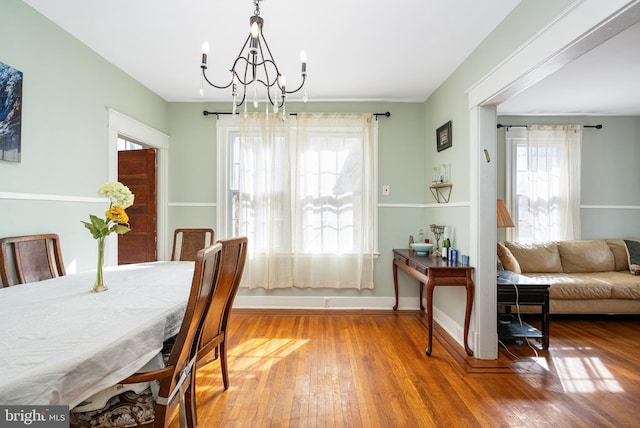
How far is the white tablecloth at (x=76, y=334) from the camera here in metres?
0.81

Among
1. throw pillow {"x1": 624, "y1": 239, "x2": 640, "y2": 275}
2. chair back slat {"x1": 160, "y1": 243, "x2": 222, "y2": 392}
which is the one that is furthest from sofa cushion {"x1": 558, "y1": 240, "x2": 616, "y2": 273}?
chair back slat {"x1": 160, "y1": 243, "x2": 222, "y2": 392}

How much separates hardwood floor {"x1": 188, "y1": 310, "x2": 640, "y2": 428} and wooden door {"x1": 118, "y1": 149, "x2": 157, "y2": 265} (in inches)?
59.8

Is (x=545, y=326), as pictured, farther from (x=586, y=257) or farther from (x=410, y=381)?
(x=586, y=257)

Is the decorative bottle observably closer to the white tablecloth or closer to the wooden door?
the white tablecloth

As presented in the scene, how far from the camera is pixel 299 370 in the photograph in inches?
89.6

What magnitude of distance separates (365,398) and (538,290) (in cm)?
176

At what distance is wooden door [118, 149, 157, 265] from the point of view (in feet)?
11.8

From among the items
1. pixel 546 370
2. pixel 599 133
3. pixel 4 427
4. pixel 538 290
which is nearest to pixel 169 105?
pixel 4 427

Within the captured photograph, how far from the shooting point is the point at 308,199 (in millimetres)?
3627

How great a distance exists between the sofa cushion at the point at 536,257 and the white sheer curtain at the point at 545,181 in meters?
0.24

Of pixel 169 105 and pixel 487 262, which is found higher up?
pixel 169 105

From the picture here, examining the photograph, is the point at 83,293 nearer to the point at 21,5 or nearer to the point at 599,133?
the point at 21,5

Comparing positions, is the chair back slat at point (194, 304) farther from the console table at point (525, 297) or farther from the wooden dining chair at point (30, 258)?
the console table at point (525, 297)

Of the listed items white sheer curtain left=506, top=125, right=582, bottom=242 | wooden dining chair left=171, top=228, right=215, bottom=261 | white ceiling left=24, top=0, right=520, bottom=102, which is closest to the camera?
white ceiling left=24, top=0, right=520, bottom=102
